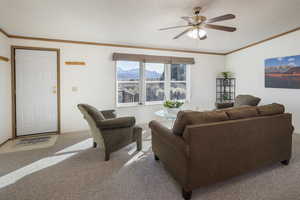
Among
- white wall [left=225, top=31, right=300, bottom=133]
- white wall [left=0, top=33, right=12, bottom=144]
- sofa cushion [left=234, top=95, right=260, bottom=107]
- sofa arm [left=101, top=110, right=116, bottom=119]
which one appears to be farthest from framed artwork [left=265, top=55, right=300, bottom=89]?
white wall [left=0, top=33, right=12, bottom=144]

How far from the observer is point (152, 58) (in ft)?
15.9

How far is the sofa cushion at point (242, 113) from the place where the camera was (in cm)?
204

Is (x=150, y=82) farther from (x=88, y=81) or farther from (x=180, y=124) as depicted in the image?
(x=180, y=124)

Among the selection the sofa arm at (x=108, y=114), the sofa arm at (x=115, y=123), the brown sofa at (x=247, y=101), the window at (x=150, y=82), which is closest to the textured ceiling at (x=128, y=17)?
the window at (x=150, y=82)

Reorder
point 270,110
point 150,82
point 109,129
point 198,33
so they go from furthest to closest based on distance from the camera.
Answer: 1. point 150,82
2. point 198,33
3. point 109,129
4. point 270,110

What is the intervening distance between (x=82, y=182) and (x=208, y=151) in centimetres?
162

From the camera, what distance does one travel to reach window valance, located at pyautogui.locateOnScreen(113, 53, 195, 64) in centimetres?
448

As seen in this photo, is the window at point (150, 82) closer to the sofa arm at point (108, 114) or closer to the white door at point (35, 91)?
the sofa arm at point (108, 114)

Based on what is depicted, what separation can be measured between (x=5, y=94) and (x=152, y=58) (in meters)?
3.57

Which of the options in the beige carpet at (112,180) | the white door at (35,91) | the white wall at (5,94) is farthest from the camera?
the white door at (35,91)

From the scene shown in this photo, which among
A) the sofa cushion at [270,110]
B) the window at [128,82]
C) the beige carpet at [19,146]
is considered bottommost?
the beige carpet at [19,146]

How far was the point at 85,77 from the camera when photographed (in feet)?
13.9

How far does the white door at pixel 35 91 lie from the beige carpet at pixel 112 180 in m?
1.10

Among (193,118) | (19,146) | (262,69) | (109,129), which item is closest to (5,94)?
(19,146)
